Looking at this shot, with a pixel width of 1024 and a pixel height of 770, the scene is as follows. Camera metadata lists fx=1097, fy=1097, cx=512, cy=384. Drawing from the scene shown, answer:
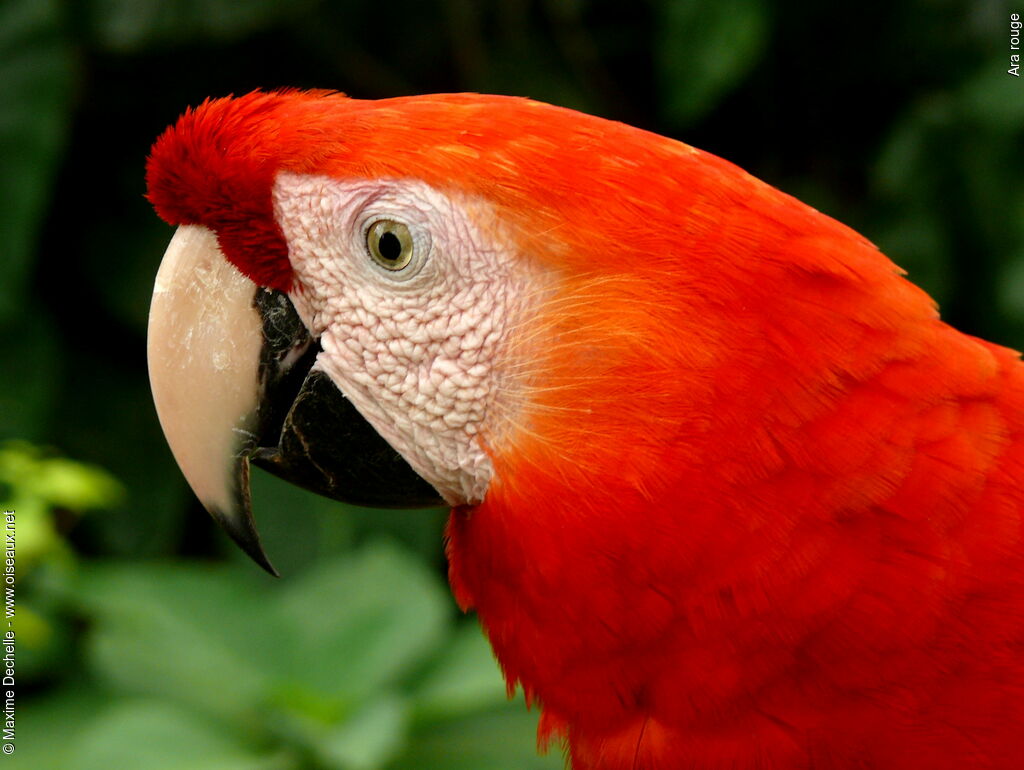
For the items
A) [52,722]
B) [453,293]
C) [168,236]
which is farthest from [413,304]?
[168,236]

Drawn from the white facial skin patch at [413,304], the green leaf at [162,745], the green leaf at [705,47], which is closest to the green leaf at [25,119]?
the green leaf at [162,745]

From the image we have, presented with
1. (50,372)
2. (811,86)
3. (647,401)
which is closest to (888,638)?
(647,401)

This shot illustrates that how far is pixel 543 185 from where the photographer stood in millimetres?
672

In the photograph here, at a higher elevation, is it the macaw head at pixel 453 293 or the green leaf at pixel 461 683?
the macaw head at pixel 453 293

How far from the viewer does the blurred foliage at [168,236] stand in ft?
4.40

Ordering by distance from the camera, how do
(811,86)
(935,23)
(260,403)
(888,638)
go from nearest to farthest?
1. (888,638)
2. (260,403)
3. (935,23)
4. (811,86)

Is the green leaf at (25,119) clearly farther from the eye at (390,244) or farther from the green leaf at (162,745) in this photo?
the eye at (390,244)

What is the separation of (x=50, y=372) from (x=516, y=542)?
124 cm

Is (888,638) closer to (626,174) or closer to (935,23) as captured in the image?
(626,174)

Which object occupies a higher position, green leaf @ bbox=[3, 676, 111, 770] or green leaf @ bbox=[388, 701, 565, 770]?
green leaf @ bbox=[388, 701, 565, 770]

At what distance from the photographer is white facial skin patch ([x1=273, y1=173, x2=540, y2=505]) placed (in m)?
0.70

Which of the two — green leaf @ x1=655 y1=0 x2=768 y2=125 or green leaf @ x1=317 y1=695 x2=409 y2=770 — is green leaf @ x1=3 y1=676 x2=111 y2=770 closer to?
green leaf @ x1=317 y1=695 x2=409 y2=770

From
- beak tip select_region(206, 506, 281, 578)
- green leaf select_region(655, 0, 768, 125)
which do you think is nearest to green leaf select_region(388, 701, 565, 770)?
beak tip select_region(206, 506, 281, 578)

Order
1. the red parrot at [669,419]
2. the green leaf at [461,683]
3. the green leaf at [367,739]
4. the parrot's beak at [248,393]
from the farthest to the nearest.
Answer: the green leaf at [461,683] < the green leaf at [367,739] < the parrot's beak at [248,393] < the red parrot at [669,419]
